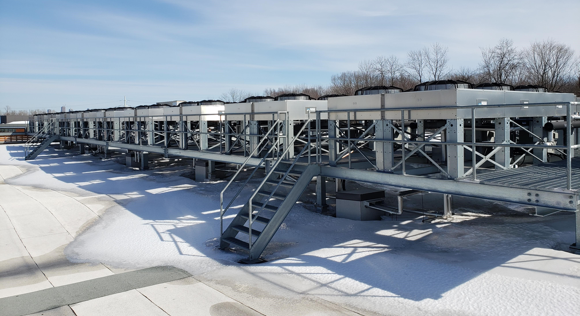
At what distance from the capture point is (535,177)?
8.66m

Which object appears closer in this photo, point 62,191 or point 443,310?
point 443,310

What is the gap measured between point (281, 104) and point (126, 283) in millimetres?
6961

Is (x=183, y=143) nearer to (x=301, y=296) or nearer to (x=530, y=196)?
(x=301, y=296)

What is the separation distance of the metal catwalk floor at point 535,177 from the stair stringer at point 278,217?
3.72 meters

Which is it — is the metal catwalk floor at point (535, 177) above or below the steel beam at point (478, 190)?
above

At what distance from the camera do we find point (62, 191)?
17.6m

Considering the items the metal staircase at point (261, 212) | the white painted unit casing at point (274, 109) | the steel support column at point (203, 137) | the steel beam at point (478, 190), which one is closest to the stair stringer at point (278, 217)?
the metal staircase at point (261, 212)

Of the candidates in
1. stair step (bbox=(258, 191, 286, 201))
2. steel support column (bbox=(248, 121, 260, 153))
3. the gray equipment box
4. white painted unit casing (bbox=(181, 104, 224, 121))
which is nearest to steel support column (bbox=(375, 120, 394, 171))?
the gray equipment box

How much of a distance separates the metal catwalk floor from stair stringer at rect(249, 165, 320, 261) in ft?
12.2

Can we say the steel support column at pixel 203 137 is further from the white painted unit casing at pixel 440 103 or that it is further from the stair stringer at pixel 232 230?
the stair stringer at pixel 232 230

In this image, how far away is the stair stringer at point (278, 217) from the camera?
30.4 feet

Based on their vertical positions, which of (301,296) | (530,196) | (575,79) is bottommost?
(301,296)

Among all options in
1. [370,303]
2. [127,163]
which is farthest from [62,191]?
[370,303]

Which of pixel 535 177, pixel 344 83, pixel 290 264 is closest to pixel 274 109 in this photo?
pixel 290 264
